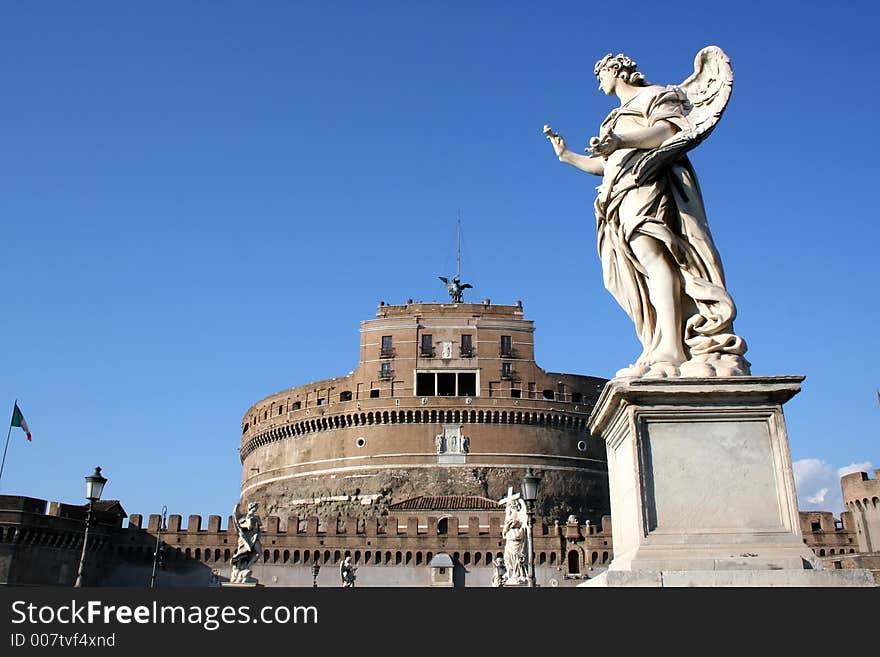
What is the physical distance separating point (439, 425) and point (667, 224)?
4851cm

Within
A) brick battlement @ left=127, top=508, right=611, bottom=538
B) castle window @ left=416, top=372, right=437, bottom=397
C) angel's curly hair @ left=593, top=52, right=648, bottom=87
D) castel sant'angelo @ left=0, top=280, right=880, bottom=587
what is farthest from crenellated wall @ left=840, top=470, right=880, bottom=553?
angel's curly hair @ left=593, top=52, right=648, bottom=87

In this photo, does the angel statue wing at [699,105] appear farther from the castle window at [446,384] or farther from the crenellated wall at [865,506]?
the castle window at [446,384]

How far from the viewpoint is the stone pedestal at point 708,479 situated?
3607 millimetres

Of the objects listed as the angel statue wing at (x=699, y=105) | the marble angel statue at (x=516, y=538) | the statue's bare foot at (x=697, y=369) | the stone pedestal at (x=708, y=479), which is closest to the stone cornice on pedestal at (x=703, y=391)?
the stone pedestal at (x=708, y=479)

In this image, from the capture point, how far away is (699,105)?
4.47 m

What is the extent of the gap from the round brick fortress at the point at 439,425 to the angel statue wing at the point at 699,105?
47719 mm

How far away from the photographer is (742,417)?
12.8ft

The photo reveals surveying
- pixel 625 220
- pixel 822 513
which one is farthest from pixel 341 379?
pixel 625 220

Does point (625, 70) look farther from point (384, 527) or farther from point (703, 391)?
point (384, 527)

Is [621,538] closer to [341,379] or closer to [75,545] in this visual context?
[75,545]

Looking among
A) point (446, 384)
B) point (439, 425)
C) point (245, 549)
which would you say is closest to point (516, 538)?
point (245, 549)

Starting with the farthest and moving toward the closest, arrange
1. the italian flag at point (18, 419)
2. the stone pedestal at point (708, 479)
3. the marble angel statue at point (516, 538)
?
the italian flag at point (18, 419), the marble angel statue at point (516, 538), the stone pedestal at point (708, 479)

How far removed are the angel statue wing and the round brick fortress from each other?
47719 millimetres

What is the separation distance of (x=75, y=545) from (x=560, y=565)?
28.0 m
